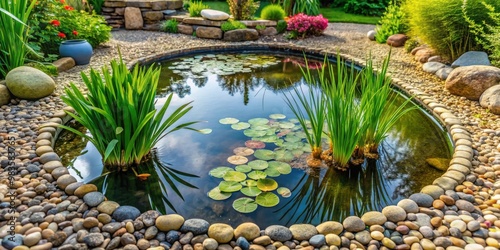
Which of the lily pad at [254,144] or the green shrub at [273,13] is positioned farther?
the green shrub at [273,13]

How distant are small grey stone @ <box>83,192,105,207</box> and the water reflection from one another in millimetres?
226

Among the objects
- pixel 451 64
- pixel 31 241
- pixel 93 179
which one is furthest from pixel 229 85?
pixel 31 241

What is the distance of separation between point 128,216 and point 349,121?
58.5 inches

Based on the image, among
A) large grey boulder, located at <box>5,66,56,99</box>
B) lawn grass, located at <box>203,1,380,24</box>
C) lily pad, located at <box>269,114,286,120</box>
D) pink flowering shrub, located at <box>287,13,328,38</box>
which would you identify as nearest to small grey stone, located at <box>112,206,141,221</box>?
lily pad, located at <box>269,114,286,120</box>

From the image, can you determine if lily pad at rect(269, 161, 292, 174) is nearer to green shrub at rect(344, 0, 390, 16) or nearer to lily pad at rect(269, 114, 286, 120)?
lily pad at rect(269, 114, 286, 120)

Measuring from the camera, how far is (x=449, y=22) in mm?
4953

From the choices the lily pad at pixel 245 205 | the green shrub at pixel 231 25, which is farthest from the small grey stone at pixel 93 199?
the green shrub at pixel 231 25

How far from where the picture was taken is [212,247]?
1.88 metres

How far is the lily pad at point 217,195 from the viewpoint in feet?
8.02

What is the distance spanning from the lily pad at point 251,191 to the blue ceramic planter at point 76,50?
→ 3.62 metres

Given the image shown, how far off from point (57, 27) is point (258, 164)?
4009 millimetres

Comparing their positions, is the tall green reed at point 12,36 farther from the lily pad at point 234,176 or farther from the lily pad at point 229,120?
the lily pad at point 234,176

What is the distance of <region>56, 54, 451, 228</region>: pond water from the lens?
94.2 inches

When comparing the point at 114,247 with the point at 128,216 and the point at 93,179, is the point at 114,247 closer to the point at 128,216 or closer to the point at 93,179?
the point at 128,216
